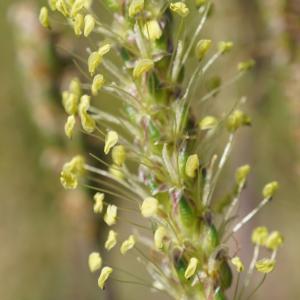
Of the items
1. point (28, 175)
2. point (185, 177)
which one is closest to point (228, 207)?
point (185, 177)

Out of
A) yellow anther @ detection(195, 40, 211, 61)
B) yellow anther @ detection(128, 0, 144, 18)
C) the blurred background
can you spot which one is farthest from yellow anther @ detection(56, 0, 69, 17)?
the blurred background

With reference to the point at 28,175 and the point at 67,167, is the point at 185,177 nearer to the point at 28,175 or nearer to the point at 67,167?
the point at 67,167

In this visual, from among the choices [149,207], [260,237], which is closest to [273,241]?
[260,237]

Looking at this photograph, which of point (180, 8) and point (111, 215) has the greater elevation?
point (180, 8)

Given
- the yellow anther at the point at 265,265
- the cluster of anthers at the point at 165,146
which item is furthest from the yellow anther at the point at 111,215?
the yellow anther at the point at 265,265

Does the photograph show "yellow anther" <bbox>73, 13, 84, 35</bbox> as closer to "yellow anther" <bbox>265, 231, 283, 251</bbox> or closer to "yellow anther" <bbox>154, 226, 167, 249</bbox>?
"yellow anther" <bbox>154, 226, 167, 249</bbox>

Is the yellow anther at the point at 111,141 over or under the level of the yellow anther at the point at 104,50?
under

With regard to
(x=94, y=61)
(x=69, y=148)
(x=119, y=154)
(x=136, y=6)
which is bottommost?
(x=69, y=148)

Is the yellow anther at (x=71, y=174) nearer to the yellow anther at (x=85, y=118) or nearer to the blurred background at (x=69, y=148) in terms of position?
the yellow anther at (x=85, y=118)

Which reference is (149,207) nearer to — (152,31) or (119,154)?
(119,154)
